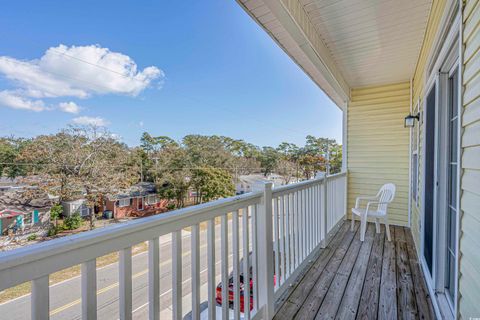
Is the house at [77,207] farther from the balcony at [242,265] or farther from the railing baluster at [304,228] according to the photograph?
the railing baluster at [304,228]

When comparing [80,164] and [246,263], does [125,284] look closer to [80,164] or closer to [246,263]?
[246,263]

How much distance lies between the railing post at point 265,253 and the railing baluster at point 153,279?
2.86 feet

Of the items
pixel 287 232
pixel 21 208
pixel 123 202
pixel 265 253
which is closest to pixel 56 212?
pixel 21 208

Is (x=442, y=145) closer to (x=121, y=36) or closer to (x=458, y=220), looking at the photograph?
(x=458, y=220)

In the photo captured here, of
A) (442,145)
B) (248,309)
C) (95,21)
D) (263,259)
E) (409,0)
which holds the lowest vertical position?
(248,309)

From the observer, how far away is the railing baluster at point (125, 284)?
2.74ft

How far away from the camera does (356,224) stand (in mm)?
4348

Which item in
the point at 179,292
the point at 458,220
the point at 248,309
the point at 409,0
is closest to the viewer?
the point at 179,292

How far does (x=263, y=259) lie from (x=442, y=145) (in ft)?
5.49

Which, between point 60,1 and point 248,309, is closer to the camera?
point 248,309

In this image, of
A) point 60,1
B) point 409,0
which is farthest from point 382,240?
point 60,1

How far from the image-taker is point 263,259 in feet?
5.66

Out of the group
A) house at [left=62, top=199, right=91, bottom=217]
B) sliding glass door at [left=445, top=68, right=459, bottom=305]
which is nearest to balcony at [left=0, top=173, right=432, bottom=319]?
sliding glass door at [left=445, top=68, right=459, bottom=305]

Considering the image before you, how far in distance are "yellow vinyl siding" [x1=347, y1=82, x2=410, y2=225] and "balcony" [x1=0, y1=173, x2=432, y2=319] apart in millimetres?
965
